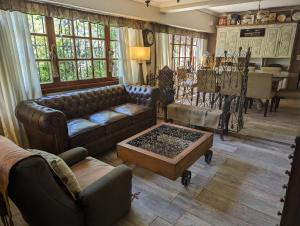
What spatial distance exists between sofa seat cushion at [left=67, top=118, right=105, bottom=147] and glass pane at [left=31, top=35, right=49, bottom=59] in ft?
4.07

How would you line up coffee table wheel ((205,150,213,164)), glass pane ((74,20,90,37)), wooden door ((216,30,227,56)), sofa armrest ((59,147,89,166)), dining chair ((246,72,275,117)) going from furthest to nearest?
1. wooden door ((216,30,227,56))
2. dining chair ((246,72,275,117))
3. glass pane ((74,20,90,37))
4. coffee table wheel ((205,150,213,164))
5. sofa armrest ((59,147,89,166))

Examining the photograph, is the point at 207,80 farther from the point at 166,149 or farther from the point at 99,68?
the point at 166,149

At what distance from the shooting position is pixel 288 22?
600 cm

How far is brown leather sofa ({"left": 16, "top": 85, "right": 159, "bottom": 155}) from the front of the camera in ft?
7.50

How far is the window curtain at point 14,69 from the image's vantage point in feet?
8.73

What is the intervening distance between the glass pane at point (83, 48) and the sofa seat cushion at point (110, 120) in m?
1.27

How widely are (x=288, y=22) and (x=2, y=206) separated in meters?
7.69

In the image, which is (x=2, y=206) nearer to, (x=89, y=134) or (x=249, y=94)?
(x=89, y=134)

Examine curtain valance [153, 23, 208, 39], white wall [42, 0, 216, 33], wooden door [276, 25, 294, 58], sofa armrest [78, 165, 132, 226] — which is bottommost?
sofa armrest [78, 165, 132, 226]

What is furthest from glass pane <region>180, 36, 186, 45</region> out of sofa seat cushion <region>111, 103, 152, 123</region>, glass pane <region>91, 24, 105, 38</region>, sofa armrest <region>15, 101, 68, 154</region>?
sofa armrest <region>15, 101, 68, 154</region>

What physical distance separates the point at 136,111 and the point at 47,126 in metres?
1.48

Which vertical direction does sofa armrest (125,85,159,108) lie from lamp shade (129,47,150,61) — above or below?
below

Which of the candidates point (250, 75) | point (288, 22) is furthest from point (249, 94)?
point (288, 22)

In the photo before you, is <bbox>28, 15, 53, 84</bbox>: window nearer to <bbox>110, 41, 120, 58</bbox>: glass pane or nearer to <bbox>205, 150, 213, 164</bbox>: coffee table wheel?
<bbox>110, 41, 120, 58</bbox>: glass pane
